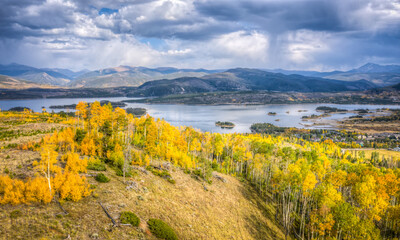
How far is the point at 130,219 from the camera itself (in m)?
32.5

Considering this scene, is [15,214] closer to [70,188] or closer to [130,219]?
[70,188]

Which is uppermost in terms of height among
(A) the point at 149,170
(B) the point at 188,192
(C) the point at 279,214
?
(A) the point at 149,170

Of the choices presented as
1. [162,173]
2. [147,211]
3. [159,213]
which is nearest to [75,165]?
[147,211]

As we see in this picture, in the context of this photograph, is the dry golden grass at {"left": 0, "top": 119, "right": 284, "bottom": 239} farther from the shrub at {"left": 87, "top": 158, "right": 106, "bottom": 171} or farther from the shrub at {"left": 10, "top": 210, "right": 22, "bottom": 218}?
the shrub at {"left": 87, "top": 158, "right": 106, "bottom": 171}

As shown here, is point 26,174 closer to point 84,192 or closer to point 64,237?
point 84,192

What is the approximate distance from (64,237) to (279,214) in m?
63.3

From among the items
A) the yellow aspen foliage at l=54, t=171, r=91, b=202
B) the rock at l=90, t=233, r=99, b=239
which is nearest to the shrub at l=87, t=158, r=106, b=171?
the yellow aspen foliage at l=54, t=171, r=91, b=202

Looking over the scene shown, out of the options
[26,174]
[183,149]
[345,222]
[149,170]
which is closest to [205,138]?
[183,149]

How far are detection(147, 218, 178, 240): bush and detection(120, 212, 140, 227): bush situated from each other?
7.70 ft

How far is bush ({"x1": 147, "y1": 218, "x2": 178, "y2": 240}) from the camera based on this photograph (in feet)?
108

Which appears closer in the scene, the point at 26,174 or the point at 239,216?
the point at 26,174

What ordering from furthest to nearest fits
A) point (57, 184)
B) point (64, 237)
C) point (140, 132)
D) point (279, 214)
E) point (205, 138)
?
→ point (205, 138), point (140, 132), point (279, 214), point (57, 184), point (64, 237)

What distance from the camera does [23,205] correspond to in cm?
2969

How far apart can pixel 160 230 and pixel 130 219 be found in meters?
4.54
